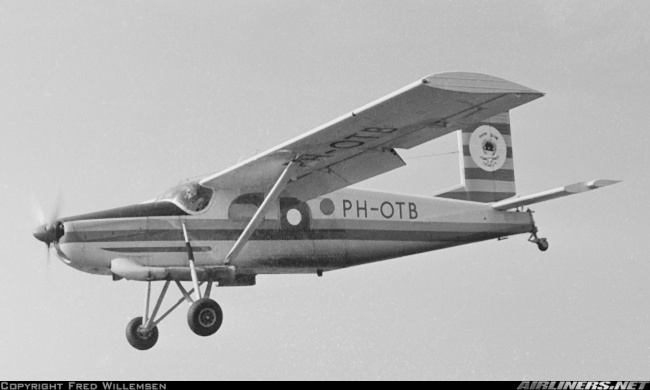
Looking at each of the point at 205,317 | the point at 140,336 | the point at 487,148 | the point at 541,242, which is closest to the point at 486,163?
the point at 487,148

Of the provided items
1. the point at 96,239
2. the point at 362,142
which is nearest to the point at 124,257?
the point at 96,239

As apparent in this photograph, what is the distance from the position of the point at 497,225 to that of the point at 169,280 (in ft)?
19.8

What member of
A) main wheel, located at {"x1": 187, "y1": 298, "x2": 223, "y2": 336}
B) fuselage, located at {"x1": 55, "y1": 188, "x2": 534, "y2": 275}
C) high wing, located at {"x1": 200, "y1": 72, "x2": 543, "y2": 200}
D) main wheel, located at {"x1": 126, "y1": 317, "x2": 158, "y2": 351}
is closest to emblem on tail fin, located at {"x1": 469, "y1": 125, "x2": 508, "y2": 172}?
fuselage, located at {"x1": 55, "y1": 188, "x2": 534, "y2": 275}

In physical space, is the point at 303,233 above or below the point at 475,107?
below

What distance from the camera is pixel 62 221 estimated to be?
14.7m

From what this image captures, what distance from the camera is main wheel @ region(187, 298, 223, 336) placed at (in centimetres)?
1411

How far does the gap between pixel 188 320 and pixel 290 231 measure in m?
2.40

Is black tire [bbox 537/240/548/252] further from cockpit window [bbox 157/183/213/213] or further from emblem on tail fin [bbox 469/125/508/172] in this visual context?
cockpit window [bbox 157/183/213/213]

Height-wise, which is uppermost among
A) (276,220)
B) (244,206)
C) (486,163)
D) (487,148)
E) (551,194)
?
(487,148)

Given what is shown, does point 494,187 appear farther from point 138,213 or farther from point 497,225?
point 138,213

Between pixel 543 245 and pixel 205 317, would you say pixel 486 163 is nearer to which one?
pixel 543 245

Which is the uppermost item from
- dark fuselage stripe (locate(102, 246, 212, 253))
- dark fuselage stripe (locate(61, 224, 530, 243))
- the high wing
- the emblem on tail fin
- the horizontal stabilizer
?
the emblem on tail fin

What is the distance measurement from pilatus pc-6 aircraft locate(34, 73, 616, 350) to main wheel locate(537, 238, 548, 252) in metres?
0.85

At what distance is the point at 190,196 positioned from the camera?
601 inches
